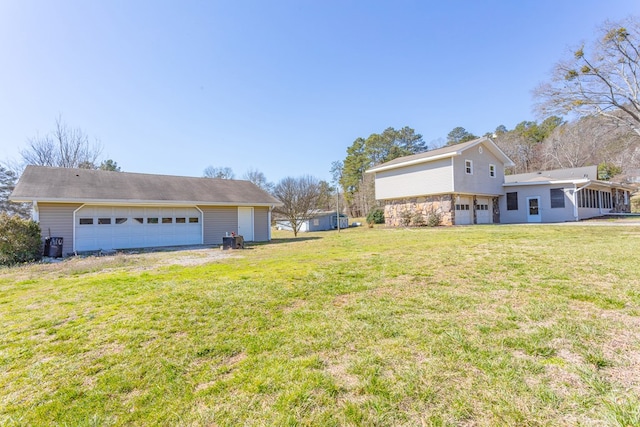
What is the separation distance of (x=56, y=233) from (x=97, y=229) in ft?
4.21

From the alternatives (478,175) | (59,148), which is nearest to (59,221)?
(59,148)

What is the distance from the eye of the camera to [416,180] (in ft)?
64.3

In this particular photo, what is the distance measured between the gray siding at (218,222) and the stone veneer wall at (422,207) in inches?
471

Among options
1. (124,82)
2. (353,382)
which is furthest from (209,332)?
(124,82)

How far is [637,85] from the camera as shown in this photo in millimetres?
13930

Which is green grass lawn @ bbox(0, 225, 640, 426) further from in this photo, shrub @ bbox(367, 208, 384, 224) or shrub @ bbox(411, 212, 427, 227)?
shrub @ bbox(367, 208, 384, 224)

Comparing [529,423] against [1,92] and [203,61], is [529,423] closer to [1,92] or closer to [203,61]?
[203,61]

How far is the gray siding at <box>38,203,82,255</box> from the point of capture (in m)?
10.7

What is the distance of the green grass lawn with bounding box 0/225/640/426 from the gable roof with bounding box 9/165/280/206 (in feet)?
24.3

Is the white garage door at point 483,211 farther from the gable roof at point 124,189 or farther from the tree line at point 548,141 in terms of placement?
the gable roof at point 124,189

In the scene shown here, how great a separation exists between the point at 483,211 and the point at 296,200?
14.5 metres

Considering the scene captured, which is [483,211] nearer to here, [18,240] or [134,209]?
[134,209]

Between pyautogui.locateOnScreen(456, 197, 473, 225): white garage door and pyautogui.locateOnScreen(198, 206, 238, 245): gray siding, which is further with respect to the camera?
pyautogui.locateOnScreen(456, 197, 473, 225): white garage door

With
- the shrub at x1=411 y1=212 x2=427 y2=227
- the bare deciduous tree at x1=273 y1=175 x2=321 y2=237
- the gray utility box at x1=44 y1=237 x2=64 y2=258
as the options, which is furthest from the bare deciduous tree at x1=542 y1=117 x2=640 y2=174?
the gray utility box at x1=44 y1=237 x2=64 y2=258
